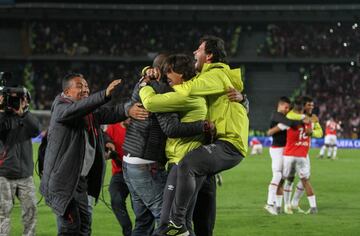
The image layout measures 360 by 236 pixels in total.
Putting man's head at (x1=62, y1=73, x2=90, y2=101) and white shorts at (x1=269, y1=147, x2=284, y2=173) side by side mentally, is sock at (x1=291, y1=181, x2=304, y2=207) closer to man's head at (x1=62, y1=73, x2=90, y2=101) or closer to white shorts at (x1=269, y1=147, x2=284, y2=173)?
white shorts at (x1=269, y1=147, x2=284, y2=173)

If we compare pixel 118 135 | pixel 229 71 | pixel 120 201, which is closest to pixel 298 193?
pixel 118 135

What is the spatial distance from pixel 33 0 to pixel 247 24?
56.0 feet

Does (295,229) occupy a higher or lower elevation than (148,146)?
lower

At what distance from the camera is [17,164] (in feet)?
32.1

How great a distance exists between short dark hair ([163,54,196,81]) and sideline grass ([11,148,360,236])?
514 cm

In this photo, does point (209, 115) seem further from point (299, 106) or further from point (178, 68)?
point (299, 106)

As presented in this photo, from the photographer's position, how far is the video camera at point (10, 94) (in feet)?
29.5

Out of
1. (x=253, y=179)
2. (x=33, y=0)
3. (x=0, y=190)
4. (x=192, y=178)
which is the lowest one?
(x=253, y=179)

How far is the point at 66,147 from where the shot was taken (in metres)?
7.25

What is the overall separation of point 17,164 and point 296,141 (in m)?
6.60

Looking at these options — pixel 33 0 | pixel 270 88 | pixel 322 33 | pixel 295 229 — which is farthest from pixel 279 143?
pixel 33 0

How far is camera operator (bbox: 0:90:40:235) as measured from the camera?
31.7 feet

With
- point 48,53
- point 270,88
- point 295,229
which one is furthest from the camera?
point 48,53

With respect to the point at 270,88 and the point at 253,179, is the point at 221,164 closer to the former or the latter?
the point at 253,179
